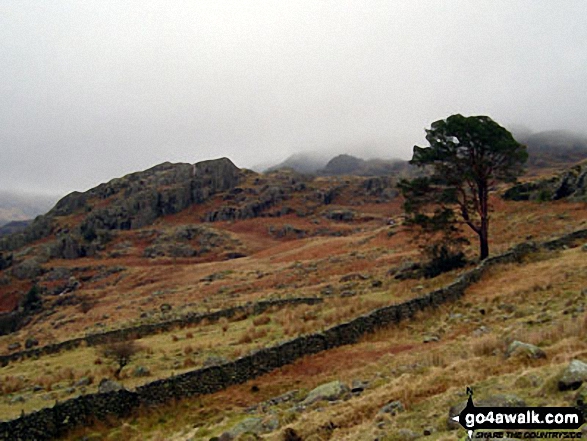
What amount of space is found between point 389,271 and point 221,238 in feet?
189

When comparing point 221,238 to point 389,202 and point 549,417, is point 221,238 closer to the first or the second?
point 389,202

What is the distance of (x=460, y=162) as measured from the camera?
28281mm

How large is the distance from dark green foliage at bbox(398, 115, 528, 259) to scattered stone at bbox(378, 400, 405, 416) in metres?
21.0

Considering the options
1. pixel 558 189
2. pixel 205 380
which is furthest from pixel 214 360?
pixel 558 189

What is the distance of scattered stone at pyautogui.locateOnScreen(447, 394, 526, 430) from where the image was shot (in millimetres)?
6766

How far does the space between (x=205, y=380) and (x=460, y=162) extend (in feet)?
69.3

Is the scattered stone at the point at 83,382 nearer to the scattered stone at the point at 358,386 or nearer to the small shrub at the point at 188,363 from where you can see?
the small shrub at the point at 188,363

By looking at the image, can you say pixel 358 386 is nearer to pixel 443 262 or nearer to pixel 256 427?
pixel 256 427

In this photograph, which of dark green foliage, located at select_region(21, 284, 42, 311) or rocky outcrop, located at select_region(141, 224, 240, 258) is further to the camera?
rocky outcrop, located at select_region(141, 224, 240, 258)

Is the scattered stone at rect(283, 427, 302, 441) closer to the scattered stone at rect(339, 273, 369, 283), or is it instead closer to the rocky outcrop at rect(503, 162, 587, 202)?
the scattered stone at rect(339, 273, 369, 283)

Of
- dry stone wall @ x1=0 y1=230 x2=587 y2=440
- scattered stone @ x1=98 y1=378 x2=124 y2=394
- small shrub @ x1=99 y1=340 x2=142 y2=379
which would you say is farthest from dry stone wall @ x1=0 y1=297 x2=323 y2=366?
scattered stone @ x1=98 y1=378 x2=124 y2=394

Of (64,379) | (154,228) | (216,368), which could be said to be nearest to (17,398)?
(64,379)

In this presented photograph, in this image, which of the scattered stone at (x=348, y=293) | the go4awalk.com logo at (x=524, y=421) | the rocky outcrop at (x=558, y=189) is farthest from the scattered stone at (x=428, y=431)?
the rocky outcrop at (x=558, y=189)

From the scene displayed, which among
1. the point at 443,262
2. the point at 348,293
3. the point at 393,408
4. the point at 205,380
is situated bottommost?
the point at 348,293
